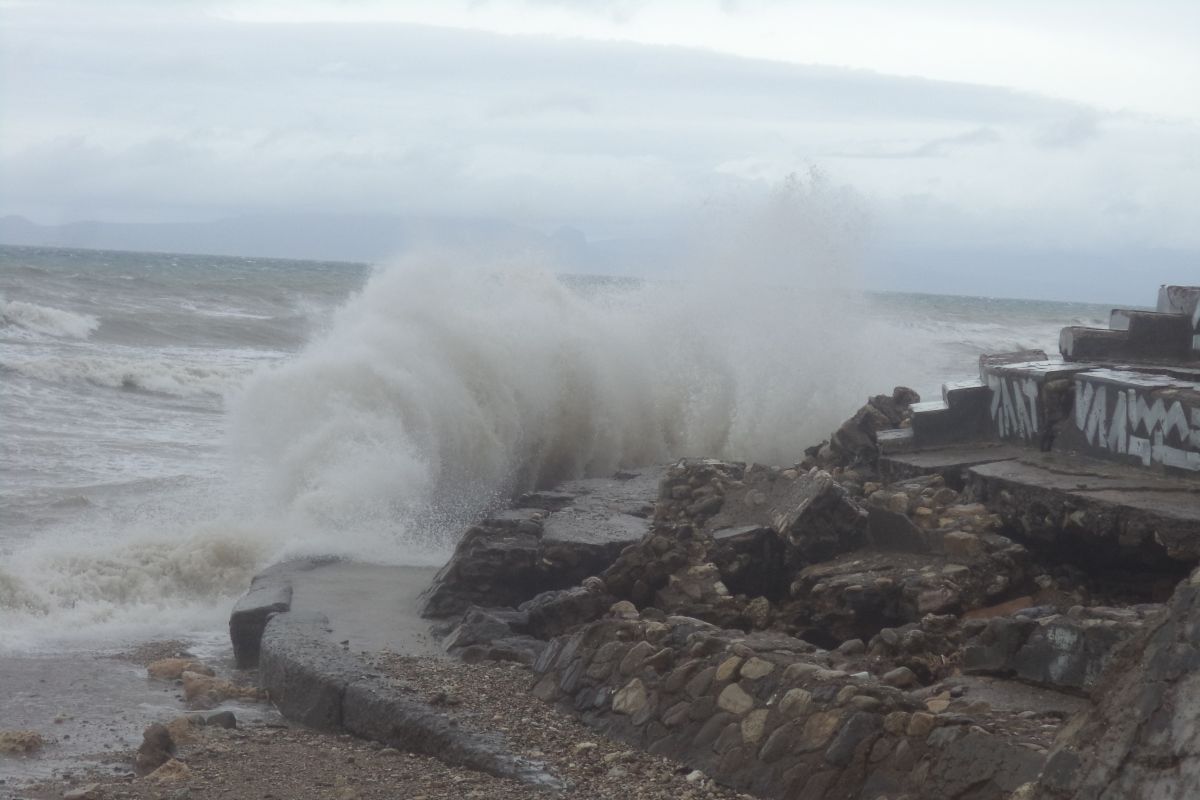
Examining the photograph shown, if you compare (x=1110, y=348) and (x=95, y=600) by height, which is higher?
(x=1110, y=348)

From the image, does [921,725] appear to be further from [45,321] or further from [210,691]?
[45,321]

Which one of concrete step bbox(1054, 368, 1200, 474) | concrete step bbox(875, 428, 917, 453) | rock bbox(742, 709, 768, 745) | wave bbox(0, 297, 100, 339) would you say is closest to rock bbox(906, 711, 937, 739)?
rock bbox(742, 709, 768, 745)

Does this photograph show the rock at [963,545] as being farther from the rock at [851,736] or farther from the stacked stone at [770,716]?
the rock at [851,736]

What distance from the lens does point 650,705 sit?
3994mm

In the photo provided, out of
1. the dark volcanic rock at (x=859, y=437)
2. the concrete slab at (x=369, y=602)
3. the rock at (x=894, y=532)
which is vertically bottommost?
the concrete slab at (x=369, y=602)

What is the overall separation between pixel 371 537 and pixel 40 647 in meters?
2.00

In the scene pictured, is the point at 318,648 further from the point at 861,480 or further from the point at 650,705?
the point at 861,480

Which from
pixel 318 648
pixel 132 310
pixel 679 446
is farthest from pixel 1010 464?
pixel 132 310

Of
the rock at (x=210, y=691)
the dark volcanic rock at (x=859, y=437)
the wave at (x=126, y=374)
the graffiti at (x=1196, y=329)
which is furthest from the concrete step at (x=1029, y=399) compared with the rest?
the wave at (x=126, y=374)

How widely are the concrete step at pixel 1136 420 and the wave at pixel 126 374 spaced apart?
11.9 m

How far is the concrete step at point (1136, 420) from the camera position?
527cm

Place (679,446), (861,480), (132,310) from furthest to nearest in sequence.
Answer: (132,310) → (679,446) → (861,480)

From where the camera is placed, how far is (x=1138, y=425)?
219 inches

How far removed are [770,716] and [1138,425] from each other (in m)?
2.74
